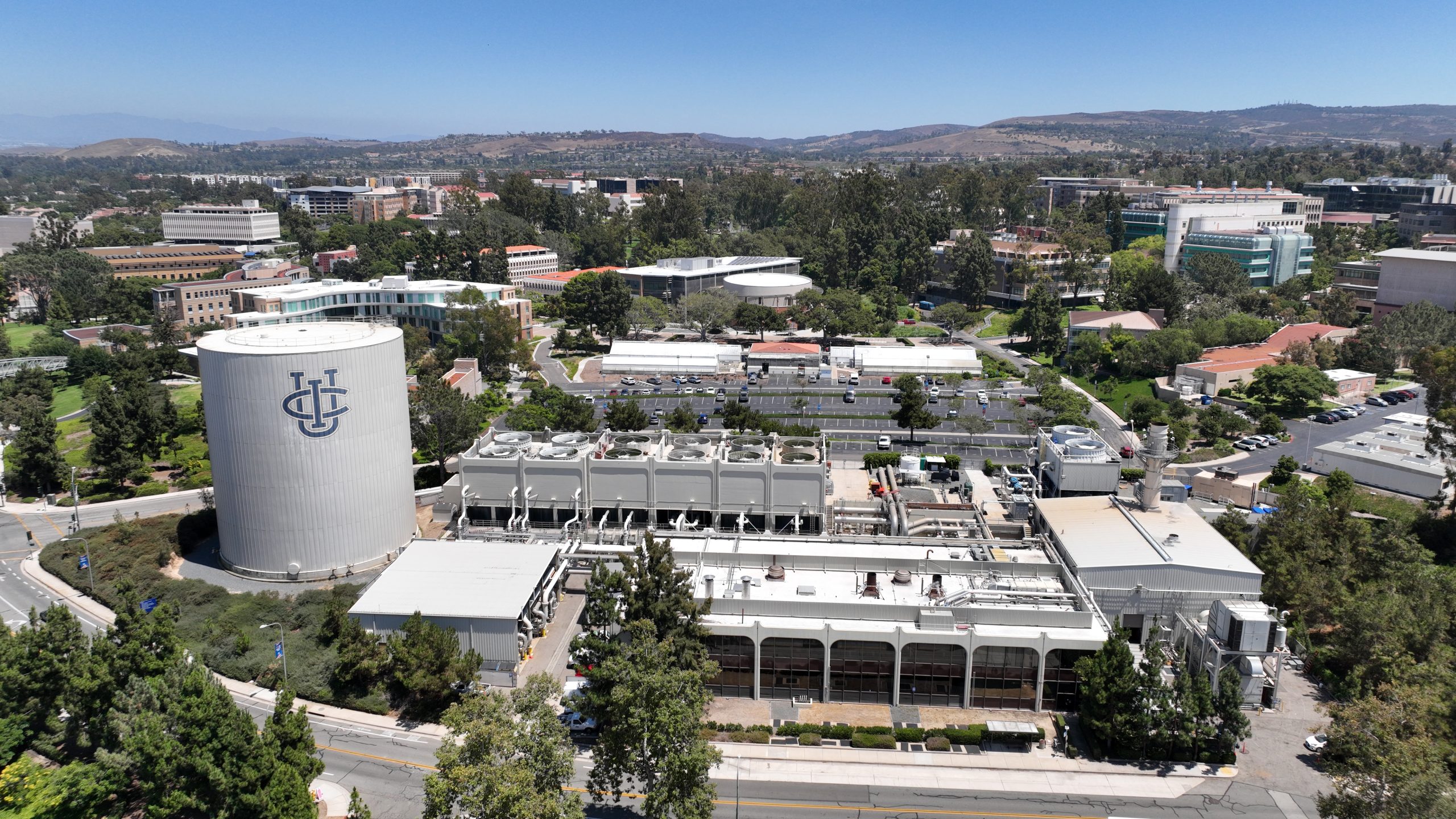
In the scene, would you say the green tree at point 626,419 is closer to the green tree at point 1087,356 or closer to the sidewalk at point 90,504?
the sidewalk at point 90,504

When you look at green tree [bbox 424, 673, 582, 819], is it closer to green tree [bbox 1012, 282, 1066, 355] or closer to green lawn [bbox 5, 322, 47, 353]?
green tree [bbox 1012, 282, 1066, 355]

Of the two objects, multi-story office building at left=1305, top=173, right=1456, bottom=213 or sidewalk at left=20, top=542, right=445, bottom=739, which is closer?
sidewalk at left=20, top=542, right=445, bottom=739

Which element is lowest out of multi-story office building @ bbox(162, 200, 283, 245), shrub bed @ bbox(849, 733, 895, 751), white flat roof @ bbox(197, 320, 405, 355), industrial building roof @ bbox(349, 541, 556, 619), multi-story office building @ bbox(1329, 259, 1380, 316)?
shrub bed @ bbox(849, 733, 895, 751)

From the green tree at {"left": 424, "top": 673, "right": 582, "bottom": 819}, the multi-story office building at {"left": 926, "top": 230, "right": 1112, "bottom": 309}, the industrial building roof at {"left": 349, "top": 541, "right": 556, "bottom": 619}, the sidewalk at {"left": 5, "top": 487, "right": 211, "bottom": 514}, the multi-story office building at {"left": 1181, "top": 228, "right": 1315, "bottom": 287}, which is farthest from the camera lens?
the multi-story office building at {"left": 926, "top": 230, "right": 1112, "bottom": 309}

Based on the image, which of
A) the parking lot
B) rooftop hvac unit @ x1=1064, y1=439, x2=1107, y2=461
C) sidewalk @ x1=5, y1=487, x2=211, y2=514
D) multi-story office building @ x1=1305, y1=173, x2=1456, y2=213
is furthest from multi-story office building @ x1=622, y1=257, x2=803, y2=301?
multi-story office building @ x1=1305, y1=173, x2=1456, y2=213

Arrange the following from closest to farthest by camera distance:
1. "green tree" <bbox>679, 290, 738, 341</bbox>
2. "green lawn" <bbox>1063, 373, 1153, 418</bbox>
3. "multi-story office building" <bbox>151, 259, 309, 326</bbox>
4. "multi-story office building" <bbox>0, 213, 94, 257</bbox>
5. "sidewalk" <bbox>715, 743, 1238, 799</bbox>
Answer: "sidewalk" <bbox>715, 743, 1238, 799</bbox>
"green lawn" <bbox>1063, 373, 1153, 418</bbox>
"green tree" <bbox>679, 290, 738, 341</bbox>
"multi-story office building" <bbox>151, 259, 309, 326</bbox>
"multi-story office building" <bbox>0, 213, 94, 257</bbox>

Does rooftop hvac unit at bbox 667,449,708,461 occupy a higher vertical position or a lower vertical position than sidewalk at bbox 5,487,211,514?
higher

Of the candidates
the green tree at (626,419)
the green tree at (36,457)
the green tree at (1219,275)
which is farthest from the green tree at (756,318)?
the green tree at (36,457)
